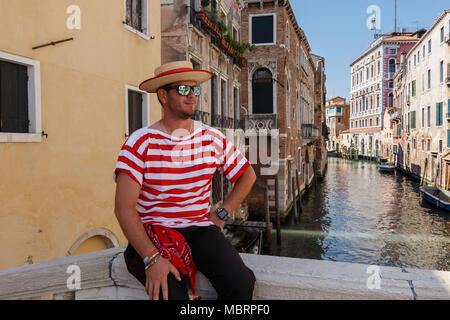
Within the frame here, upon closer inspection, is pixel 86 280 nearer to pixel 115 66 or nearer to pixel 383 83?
pixel 115 66

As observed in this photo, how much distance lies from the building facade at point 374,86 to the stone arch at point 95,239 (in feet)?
137

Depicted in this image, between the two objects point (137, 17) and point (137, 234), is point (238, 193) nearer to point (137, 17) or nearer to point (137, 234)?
point (137, 234)

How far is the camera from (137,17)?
651 cm

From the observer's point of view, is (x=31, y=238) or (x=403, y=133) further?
(x=403, y=133)

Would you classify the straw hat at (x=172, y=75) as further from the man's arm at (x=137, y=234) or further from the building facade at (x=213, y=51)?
the building facade at (x=213, y=51)

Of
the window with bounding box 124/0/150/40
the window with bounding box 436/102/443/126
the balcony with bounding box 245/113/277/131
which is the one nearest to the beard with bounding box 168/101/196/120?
the window with bounding box 124/0/150/40

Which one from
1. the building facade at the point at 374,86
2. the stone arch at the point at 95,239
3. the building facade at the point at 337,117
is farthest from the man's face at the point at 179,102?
the building facade at the point at 337,117

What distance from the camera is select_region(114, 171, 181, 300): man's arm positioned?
4.70 ft

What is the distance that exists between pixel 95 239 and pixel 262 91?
Result: 10.8m

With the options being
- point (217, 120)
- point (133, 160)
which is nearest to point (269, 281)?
point (133, 160)

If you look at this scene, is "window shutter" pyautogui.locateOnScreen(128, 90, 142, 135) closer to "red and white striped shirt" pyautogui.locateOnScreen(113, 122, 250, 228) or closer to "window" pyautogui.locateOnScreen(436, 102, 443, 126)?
"red and white striped shirt" pyautogui.locateOnScreen(113, 122, 250, 228)

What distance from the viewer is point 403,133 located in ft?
110

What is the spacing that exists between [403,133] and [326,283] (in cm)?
3555
